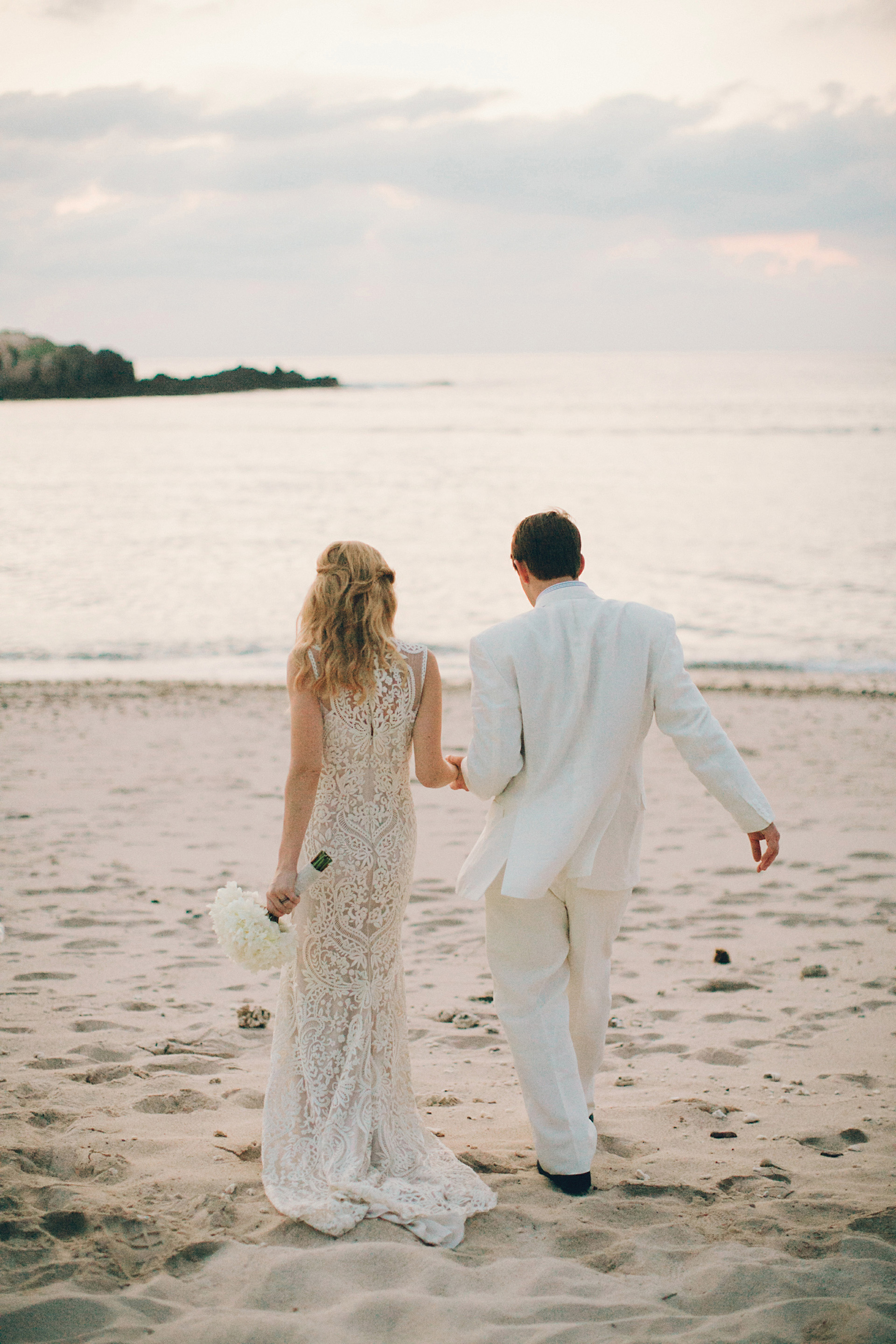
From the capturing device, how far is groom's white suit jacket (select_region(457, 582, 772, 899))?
282cm

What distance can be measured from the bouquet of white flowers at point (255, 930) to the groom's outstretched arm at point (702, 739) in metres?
1.02

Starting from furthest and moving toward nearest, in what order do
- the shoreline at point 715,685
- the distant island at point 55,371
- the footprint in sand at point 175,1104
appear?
the distant island at point 55,371
the shoreline at point 715,685
the footprint in sand at point 175,1104

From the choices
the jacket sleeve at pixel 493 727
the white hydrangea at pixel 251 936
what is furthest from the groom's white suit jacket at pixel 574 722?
the white hydrangea at pixel 251 936

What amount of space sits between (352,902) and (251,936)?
0.31 meters

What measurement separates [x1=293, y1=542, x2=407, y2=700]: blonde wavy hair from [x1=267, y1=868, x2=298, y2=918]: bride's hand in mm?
506

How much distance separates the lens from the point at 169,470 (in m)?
37.7

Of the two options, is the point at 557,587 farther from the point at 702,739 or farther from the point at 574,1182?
the point at 574,1182

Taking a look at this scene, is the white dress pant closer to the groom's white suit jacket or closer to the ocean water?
the groom's white suit jacket

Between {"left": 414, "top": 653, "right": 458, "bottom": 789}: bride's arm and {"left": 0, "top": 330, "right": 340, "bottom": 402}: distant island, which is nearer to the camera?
{"left": 414, "top": 653, "right": 458, "bottom": 789}: bride's arm

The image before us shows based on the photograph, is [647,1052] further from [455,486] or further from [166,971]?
[455,486]

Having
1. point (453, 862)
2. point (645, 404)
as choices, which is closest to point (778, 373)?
point (645, 404)

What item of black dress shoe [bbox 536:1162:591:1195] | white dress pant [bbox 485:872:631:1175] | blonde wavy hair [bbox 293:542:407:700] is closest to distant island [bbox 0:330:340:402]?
blonde wavy hair [bbox 293:542:407:700]

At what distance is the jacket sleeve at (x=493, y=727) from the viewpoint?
2822 mm

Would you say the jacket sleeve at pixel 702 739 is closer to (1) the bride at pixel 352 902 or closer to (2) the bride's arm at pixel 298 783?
(1) the bride at pixel 352 902
